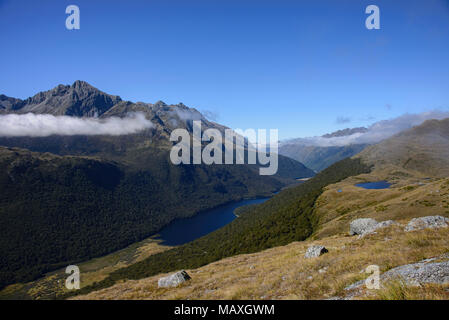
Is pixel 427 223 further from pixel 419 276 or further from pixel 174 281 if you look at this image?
pixel 174 281

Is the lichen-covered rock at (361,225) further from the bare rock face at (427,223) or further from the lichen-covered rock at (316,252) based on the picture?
the lichen-covered rock at (316,252)

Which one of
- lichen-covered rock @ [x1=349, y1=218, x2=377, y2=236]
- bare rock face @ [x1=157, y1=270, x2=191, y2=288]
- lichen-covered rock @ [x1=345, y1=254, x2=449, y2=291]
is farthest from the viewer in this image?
lichen-covered rock @ [x1=349, y1=218, x2=377, y2=236]

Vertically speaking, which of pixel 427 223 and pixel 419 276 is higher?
pixel 419 276

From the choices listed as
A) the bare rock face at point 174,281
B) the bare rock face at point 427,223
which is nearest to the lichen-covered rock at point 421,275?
the bare rock face at point 427,223

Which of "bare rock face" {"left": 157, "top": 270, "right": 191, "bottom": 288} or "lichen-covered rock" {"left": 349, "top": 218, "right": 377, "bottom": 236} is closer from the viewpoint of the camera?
"bare rock face" {"left": 157, "top": 270, "right": 191, "bottom": 288}

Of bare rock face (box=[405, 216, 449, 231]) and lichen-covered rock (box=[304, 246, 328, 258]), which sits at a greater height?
bare rock face (box=[405, 216, 449, 231])

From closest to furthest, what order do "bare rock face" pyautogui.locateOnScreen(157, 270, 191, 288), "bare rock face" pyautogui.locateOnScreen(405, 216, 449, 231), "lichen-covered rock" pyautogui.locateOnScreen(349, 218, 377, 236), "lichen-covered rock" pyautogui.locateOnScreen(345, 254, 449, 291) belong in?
1. "lichen-covered rock" pyautogui.locateOnScreen(345, 254, 449, 291)
2. "bare rock face" pyautogui.locateOnScreen(405, 216, 449, 231)
3. "bare rock face" pyautogui.locateOnScreen(157, 270, 191, 288)
4. "lichen-covered rock" pyautogui.locateOnScreen(349, 218, 377, 236)

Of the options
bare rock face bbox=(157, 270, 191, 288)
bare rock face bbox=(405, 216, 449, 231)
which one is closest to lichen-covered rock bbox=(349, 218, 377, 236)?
bare rock face bbox=(405, 216, 449, 231)

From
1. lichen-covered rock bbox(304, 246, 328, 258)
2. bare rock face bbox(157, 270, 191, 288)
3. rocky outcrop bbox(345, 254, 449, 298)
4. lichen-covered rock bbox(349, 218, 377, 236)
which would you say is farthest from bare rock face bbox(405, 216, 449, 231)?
bare rock face bbox(157, 270, 191, 288)

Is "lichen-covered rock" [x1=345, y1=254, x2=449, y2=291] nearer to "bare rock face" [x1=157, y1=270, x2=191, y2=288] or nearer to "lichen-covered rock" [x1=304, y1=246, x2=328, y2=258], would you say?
"lichen-covered rock" [x1=304, y1=246, x2=328, y2=258]

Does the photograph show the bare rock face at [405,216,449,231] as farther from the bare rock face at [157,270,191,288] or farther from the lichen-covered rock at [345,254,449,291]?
the bare rock face at [157,270,191,288]

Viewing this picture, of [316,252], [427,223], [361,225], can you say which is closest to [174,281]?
[316,252]

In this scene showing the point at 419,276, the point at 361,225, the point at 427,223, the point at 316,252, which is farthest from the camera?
the point at 361,225

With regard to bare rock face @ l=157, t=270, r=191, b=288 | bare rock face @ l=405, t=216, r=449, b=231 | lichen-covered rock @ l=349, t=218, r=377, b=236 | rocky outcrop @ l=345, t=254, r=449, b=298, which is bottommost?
bare rock face @ l=157, t=270, r=191, b=288
